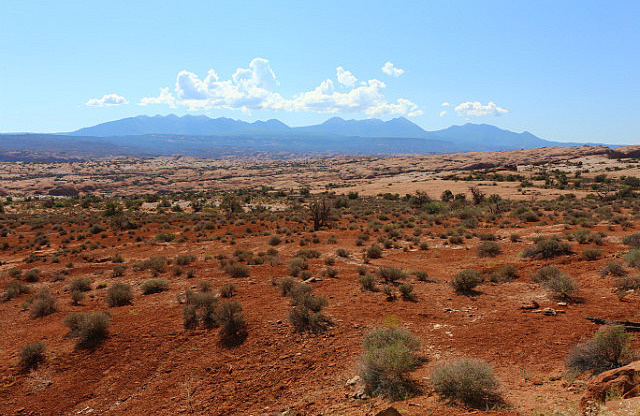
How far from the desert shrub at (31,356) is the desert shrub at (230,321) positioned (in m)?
4.08

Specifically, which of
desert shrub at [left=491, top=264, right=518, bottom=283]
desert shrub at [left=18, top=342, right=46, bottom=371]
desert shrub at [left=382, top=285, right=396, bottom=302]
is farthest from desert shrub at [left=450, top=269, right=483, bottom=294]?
desert shrub at [left=18, top=342, right=46, bottom=371]

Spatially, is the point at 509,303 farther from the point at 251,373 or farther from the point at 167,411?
the point at 167,411

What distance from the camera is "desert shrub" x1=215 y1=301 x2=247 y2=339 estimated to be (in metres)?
8.41

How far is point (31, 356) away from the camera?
299 inches

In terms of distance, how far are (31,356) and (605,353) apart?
1201 cm

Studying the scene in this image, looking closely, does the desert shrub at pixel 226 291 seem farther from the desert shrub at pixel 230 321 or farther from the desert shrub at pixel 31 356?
the desert shrub at pixel 31 356

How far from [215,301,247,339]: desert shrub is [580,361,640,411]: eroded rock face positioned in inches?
278

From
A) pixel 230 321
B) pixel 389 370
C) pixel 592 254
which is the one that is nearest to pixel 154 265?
pixel 230 321

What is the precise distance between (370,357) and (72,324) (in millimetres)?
8185

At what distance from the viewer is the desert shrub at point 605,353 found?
541 centimetres

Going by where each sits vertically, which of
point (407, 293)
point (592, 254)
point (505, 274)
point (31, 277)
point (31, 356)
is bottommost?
point (31, 277)

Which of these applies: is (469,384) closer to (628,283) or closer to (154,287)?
(628,283)

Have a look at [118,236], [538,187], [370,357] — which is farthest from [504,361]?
[538,187]

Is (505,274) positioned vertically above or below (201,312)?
above
